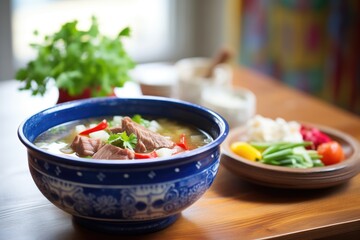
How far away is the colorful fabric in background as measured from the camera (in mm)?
2596

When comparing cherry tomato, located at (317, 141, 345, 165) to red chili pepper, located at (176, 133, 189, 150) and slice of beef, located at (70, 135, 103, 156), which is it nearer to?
red chili pepper, located at (176, 133, 189, 150)

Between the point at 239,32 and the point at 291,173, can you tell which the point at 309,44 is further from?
the point at 291,173

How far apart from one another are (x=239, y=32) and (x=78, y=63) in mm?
1717

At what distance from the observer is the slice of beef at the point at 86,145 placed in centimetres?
119

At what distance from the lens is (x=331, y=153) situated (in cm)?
142

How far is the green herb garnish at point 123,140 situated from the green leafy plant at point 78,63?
1.49 ft

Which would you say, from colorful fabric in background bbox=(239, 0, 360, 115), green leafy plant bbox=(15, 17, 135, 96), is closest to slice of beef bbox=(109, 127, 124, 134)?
green leafy plant bbox=(15, 17, 135, 96)

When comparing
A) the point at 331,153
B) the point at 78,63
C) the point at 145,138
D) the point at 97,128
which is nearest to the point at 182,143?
the point at 145,138

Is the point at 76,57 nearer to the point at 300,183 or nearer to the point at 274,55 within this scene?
the point at 300,183

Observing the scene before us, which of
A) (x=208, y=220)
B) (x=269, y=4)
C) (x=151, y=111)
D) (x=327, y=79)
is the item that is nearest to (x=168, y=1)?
(x=269, y=4)

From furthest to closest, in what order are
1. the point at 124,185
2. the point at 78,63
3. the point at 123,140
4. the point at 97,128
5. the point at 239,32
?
the point at 239,32, the point at 78,63, the point at 97,128, the point at 123,140, the point at 124,185

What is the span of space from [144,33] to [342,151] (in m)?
2.28

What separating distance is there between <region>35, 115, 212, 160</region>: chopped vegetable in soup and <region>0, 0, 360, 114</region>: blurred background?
4.28 feet

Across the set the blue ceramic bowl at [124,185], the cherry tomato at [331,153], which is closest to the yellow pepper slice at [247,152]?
the cherry tomato at [331,153]
